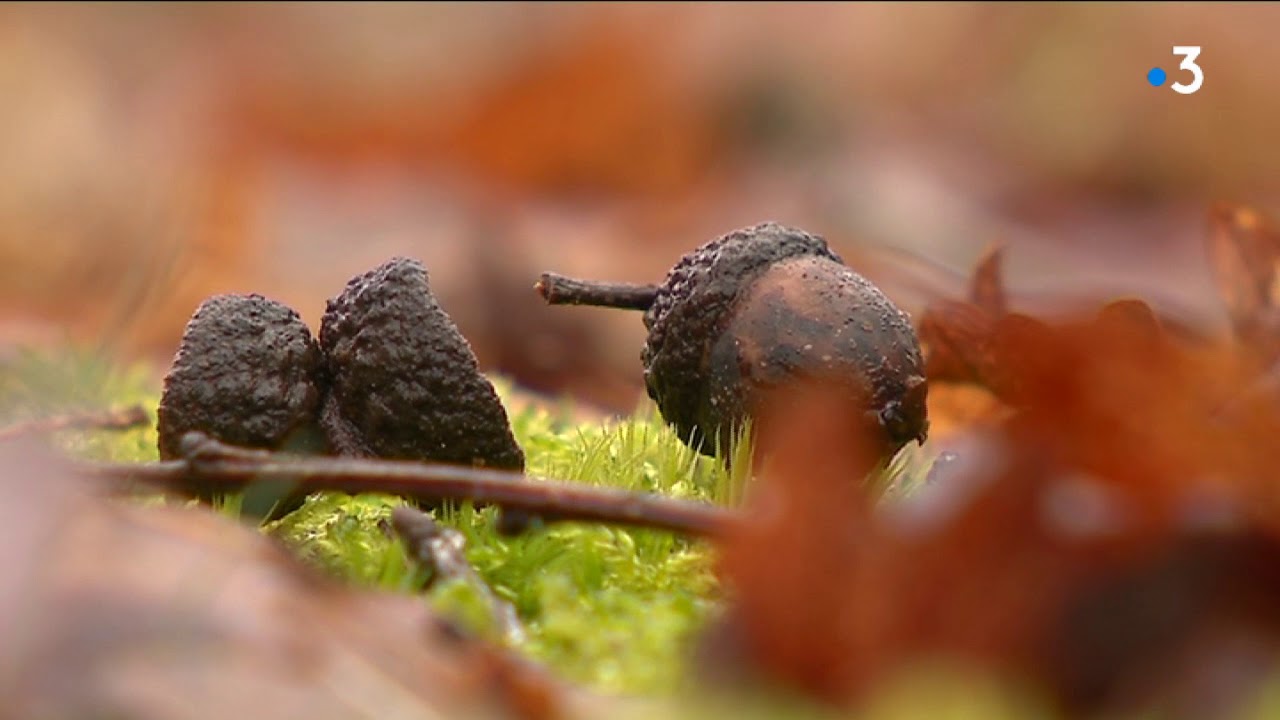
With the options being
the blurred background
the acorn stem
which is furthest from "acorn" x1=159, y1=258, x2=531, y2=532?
the blurred background

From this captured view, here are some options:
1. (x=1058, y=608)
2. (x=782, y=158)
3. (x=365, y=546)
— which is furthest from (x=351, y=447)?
(x=782, y=158)


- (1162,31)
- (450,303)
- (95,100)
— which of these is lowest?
(450,303)

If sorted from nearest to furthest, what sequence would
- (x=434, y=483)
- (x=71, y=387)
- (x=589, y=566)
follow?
(x=434, y=483)
(x=589, y=566)
(x=71, y=387)

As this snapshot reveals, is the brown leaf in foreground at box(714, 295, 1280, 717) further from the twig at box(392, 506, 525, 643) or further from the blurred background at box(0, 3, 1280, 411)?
the blurred background at box(0, 3, 1280, 411)

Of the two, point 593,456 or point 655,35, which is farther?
point 655,35

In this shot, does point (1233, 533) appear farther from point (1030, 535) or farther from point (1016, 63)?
point (1016, 63)

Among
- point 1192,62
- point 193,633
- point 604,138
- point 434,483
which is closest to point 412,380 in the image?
point 434,483

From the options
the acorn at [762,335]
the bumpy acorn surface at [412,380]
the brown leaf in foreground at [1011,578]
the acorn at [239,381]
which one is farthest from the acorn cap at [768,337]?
the brown leaf in foreground at [1011,578]

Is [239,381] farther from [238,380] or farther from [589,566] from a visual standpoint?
[589,566]

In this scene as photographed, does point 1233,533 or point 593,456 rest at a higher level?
point 1233,533
